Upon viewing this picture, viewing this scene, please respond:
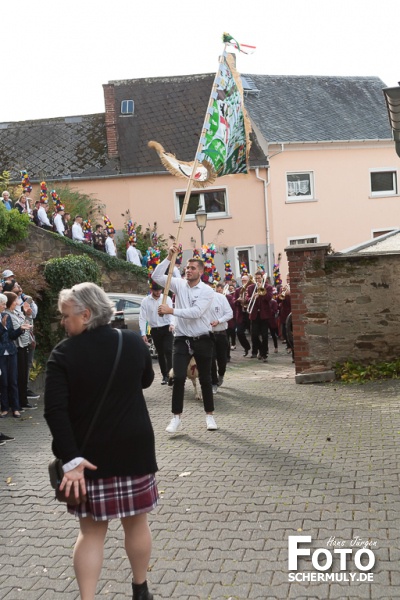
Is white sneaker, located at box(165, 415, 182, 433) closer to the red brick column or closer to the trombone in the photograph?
the red brick column

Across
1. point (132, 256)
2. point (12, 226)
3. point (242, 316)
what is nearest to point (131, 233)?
point (132, 256)

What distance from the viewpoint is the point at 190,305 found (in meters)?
9.91

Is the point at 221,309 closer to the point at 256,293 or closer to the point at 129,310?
the point at 256,293

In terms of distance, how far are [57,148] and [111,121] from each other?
2.67 m

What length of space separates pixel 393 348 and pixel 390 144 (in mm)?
26688

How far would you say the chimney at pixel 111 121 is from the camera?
117 ft

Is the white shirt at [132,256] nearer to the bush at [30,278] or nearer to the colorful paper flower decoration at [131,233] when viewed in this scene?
the colorful paper flower decoration at [131,233]

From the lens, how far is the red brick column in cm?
1368

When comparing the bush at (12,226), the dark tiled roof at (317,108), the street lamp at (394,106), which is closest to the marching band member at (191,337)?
the street lamp at (394,106)

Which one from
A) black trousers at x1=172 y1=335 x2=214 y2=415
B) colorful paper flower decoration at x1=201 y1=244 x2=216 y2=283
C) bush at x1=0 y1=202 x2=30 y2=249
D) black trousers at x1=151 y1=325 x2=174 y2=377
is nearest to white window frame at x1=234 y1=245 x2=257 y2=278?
bush at x1=0 y1=202 x2=30 y2=249

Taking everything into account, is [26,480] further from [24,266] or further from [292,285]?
[24,266]

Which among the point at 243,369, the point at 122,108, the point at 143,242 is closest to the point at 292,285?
the point at 243,369

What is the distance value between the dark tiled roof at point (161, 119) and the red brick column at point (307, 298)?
21787 mm

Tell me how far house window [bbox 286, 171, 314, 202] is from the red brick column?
22.6 metres
